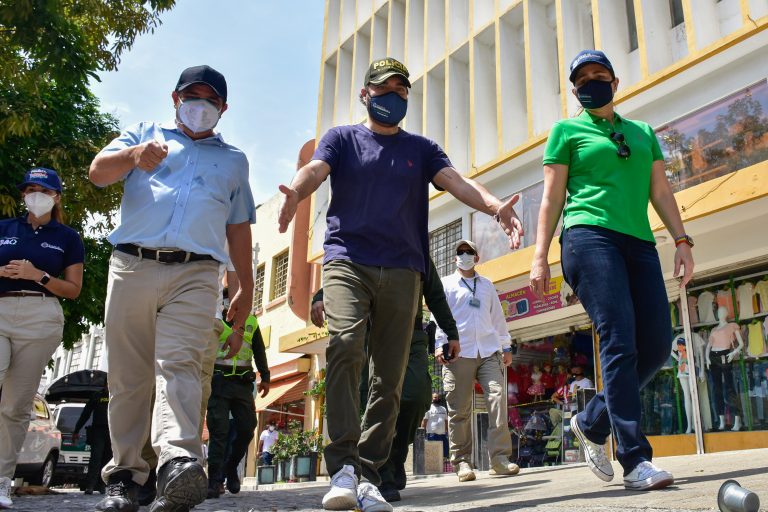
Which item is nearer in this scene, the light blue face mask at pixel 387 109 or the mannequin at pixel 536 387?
the light blue face mask at pixel 387 109

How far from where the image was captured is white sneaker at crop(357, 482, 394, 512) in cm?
306

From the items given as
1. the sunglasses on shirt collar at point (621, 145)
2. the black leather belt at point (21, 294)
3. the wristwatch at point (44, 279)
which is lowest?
the black leather belt at point (21, 294)

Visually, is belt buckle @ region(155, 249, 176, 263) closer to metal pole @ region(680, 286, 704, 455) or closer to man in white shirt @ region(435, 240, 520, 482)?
man in white shirt @ region(435, 240, 520, 482)

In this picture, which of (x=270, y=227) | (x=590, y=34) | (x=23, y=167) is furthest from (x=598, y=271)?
(x=270, y=227)

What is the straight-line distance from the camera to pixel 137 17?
10.3m

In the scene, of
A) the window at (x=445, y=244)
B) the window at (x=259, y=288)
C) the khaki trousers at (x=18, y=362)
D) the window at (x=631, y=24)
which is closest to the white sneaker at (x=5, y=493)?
the khaki trousers at (x=18, y=362)

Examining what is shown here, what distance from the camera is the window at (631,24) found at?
13805 mm

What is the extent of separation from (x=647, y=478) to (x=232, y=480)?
4649mm

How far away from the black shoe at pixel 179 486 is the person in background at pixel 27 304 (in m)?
2.31

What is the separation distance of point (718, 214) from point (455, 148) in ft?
26.4

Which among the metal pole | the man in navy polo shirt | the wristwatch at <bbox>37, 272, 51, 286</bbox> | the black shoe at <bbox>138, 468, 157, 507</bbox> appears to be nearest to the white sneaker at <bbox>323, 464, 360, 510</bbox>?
the man in navy polo shirt

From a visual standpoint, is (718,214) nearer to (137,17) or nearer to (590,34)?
(590,34)

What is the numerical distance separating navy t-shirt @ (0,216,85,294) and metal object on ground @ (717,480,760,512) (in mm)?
4170

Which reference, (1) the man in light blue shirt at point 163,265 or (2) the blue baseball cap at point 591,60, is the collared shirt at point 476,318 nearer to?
(2) the blue baseball cap at point 591,60
